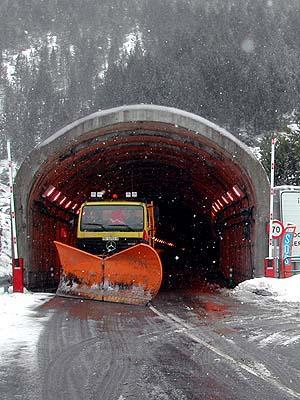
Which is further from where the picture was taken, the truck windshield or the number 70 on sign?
the number 70 on sign

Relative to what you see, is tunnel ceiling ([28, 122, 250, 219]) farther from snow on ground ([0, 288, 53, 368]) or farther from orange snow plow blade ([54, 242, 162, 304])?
snow on ground ([0, 288, 53, 368])

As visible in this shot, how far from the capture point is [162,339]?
884 cm

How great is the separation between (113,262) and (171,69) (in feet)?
242

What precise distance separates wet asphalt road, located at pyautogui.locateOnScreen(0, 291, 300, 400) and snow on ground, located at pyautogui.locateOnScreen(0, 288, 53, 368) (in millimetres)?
122

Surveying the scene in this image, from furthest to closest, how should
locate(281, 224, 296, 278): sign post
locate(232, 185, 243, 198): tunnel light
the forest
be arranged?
the forest
locate(232, 185, 243, 198): tunnel light
locate(281, 224, 296, 278): sign post

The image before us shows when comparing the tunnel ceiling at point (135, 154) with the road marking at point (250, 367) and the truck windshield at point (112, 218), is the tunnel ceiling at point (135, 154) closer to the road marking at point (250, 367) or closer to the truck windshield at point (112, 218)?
the truck windshield at point (112, 218)

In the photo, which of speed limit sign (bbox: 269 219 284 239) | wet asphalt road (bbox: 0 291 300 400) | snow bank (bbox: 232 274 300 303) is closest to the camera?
wet asphalt road (bbox: 0 291 300 400)

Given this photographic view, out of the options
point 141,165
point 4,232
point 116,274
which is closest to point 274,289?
point 116,274

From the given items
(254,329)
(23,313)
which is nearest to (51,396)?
(254,329)

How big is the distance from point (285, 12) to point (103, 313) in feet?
343

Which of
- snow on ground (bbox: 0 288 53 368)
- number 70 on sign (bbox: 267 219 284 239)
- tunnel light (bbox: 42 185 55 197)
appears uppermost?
tunnel light (bbox: 42 185 55 197)

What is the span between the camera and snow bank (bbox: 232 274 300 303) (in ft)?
47.4

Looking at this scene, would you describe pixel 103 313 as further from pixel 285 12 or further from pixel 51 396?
pixel 285 12

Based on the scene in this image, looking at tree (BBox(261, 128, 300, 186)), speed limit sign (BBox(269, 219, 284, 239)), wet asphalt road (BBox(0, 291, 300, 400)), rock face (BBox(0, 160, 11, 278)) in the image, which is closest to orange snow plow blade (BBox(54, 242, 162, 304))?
wet asphalt road (BBox(0, 291, 300, 400))
